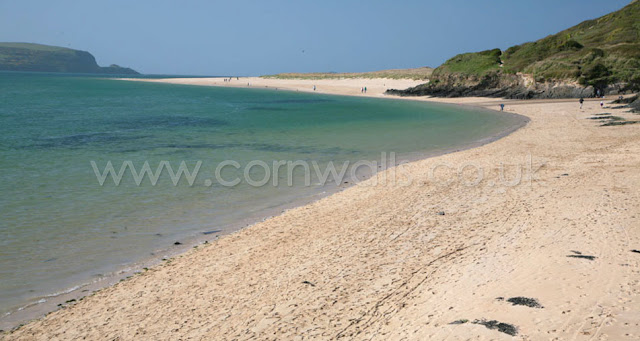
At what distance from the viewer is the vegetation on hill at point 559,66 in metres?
46.1

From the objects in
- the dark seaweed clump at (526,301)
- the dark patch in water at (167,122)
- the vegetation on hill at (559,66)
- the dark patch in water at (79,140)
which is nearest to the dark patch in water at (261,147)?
the dark patch in water at (79,140)

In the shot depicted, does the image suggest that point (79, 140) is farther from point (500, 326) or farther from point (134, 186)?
point (500, 326)

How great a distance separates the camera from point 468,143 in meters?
22.5

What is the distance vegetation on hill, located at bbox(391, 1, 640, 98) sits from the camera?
46094mm

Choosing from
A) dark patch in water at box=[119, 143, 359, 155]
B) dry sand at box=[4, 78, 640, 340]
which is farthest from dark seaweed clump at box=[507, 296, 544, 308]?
dark patch in water at box=[119, 143, 359, 155]

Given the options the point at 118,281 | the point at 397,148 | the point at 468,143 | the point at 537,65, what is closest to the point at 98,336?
the point at 118,281

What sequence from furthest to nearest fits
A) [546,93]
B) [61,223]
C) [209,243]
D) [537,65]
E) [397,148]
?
[537,65] → [546,93] → [397,148] → [61,223] → [209,243]

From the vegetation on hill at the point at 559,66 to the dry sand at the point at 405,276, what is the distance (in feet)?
134

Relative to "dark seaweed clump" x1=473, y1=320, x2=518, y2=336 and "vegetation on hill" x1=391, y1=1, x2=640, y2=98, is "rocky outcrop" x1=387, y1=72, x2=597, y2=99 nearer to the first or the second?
"vegetation on hill" x1=391, y1=1, x2=640, y2=98

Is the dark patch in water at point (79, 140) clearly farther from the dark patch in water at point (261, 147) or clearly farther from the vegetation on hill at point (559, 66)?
the vegetation on hill at point (559, 66)

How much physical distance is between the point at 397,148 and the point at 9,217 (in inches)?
636

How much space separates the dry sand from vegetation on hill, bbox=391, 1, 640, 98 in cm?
4088

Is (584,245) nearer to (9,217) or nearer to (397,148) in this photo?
(9,217)

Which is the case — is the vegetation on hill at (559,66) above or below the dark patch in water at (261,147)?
above
